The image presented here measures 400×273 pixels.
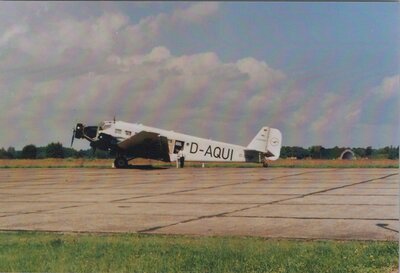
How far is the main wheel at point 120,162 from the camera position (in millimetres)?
34031

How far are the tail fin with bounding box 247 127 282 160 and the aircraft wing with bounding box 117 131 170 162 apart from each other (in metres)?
7.30

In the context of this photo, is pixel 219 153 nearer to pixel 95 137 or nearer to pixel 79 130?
pixel 95 137

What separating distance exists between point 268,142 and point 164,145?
882 centimetres

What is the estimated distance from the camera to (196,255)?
6121mm

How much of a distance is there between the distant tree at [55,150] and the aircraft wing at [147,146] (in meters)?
18.2

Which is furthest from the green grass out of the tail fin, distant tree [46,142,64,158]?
distant tree [46,142,64,158]

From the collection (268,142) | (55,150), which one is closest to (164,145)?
(268,142)

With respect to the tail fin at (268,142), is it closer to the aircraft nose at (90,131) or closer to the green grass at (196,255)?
the aircraft nose at (90,131)

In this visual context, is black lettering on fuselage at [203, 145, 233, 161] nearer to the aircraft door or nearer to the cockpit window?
the aircraft door

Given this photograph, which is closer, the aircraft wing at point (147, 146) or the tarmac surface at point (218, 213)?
the tarmac surface at point (218, 213)

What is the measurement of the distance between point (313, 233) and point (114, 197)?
24.9ft

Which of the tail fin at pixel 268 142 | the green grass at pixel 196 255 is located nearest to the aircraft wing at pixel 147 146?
the tail fin at pixel 268 142

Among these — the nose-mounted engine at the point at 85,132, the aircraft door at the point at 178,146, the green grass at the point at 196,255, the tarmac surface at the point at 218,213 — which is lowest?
the green grass at the point at 196,255

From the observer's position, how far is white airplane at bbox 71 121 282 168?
1313 inches
